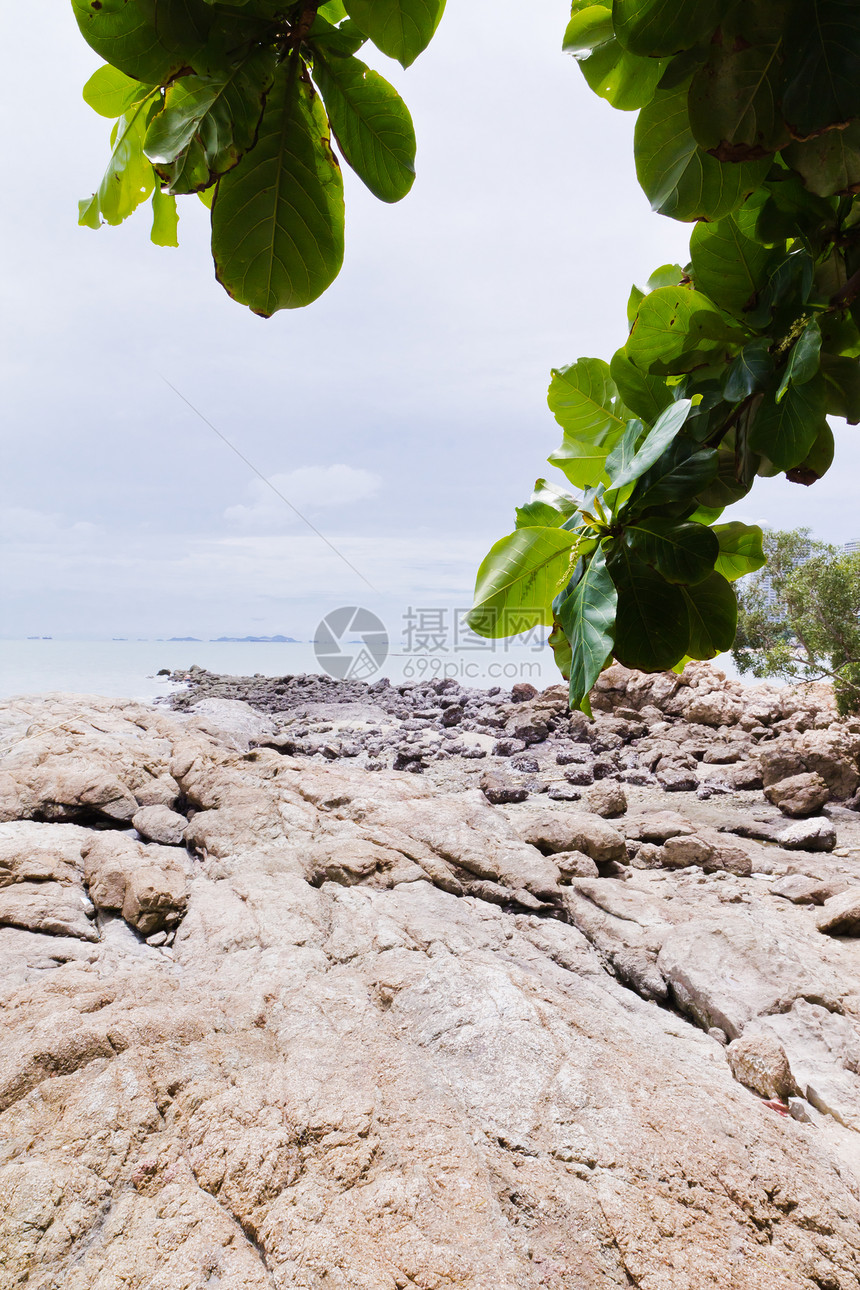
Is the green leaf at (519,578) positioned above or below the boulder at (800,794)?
above

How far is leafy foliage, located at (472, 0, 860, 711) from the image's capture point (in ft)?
1.76

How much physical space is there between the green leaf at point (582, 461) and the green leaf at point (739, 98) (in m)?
0.39

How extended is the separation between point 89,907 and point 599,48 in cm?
275

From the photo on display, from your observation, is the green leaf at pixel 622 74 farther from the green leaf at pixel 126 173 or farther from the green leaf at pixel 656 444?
the green leaf at pixel 126 173

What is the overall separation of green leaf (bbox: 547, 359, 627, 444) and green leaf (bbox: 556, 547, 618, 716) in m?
0.29

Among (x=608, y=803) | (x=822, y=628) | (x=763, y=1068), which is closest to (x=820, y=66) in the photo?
(x=763, y=1068)

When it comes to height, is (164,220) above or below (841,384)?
above

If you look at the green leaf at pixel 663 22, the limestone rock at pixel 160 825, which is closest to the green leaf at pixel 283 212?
the green leaf at pixel 663 22

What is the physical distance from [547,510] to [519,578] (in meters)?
0.13

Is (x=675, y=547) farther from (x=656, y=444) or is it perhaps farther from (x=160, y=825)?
(x=160, y=825)

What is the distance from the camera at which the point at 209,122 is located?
54 centimetres

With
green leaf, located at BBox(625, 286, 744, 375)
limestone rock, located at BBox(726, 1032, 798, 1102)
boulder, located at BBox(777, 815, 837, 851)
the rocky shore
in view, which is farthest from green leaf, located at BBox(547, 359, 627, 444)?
boulder, located at BBox(777, 815, 837, 851)

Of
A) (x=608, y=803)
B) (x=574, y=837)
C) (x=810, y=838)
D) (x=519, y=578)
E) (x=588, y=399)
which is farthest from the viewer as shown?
(x=608, y=803)

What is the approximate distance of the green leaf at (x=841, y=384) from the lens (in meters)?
0.74
